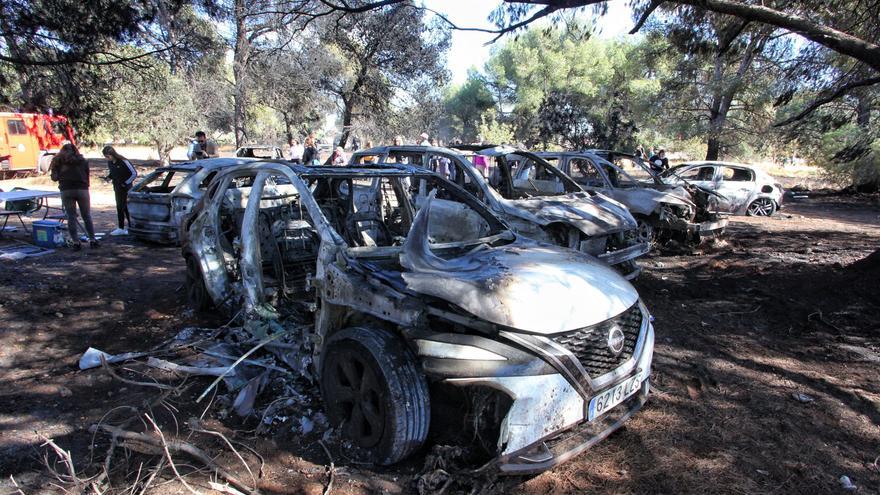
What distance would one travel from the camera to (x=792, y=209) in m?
15.7

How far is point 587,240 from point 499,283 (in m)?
3.86

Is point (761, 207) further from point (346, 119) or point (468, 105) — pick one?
point (468, 105)

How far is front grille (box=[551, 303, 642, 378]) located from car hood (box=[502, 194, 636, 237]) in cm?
340

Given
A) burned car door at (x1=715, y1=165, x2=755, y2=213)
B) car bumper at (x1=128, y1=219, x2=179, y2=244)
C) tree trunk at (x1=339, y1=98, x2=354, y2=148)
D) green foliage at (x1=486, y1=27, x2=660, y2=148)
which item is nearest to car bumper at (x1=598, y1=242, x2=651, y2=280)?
green foliage at (x1=486, y1=27, x2=660, y2=148)

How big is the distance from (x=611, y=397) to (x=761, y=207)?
13372 millimetres

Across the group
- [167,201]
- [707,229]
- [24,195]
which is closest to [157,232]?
[167,201]

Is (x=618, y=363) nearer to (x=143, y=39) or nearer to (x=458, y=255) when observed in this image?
(x=458, y=255)

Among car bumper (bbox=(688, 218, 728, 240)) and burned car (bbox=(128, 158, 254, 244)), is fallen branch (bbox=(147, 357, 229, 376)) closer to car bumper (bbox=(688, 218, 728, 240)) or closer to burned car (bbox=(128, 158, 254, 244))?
burned car (bbox=(128, 158, 254, 244))

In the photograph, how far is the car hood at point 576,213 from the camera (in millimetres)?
6395

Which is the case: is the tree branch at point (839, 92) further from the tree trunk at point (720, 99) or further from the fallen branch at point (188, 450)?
the tree trunk at point (720, 99)

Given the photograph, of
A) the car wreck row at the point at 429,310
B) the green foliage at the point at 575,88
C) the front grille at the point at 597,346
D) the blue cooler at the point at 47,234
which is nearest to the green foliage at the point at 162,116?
the blue cooler at the point at 47,234

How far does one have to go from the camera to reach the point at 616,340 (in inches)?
114

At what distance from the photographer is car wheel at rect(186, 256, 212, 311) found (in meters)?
5.24

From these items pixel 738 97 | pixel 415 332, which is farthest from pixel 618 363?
pixel 738 97
